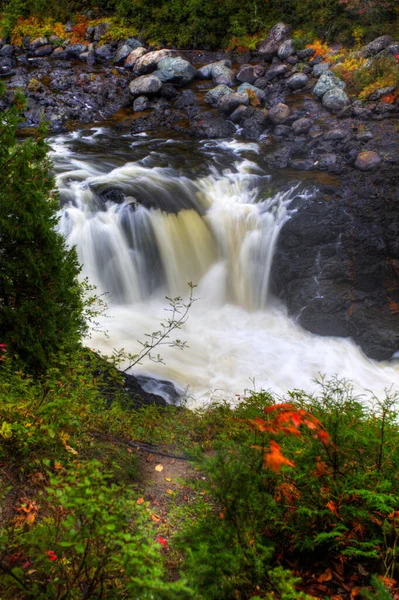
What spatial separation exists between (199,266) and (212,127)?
5.89 meters

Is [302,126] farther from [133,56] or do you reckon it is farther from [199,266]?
[133,56]

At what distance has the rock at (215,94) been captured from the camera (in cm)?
1552

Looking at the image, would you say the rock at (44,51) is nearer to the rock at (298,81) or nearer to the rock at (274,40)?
the rock at (274,40)

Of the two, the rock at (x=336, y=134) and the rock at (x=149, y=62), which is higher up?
the rock at (x=149, y=62)

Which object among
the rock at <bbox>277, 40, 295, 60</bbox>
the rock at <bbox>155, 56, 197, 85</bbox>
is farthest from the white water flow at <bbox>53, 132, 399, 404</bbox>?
the rock at <bbox>277, 40, 295, 60</bbox>

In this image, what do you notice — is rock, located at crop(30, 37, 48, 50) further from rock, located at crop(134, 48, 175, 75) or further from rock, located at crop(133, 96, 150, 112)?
rock, located at crop(133, 96, 150, 112)

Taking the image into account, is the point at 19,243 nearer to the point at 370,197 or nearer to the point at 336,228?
the point at 336,228

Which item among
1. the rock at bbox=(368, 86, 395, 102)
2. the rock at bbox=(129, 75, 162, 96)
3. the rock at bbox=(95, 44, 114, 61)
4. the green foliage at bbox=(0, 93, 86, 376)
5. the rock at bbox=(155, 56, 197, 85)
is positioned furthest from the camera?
the rock at bbox=(95, 44, 114, 61)

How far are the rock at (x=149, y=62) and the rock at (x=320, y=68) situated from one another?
5791mm

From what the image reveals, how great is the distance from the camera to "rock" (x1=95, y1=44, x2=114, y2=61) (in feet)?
63.9

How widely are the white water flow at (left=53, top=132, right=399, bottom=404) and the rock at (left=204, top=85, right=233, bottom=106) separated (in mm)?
5242

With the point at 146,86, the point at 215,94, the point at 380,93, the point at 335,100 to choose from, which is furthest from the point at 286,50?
the point at 146,86

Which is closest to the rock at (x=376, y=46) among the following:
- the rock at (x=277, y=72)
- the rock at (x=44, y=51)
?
the rock at (x=277, y=72)

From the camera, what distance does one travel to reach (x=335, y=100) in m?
14.1
